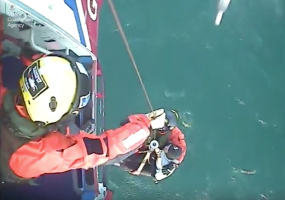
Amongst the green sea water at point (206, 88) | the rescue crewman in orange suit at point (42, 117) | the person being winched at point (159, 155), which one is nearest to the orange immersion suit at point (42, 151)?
the rescue crewman in orange suit at point (42, 117)

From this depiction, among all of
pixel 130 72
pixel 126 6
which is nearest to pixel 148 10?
pixel 126 6

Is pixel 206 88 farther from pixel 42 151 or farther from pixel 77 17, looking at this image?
pixel 42 151

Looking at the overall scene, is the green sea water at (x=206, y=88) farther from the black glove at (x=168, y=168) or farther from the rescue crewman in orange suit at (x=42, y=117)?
the rescue crewman in orange suit at (x=42, y=117)

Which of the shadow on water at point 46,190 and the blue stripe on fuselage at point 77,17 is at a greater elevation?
the blue stripe on fuselage at point 77,17

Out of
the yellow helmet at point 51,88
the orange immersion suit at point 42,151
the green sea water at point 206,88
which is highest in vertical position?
the yellow helmet at point 51,88

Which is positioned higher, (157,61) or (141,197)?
(157,61)

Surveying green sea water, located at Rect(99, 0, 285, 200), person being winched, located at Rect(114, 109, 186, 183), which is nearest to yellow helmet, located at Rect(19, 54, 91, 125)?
person being winched, located at Rect(114, 109, 186, 183)

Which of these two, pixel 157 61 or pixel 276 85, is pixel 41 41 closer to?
pixel 157 61
